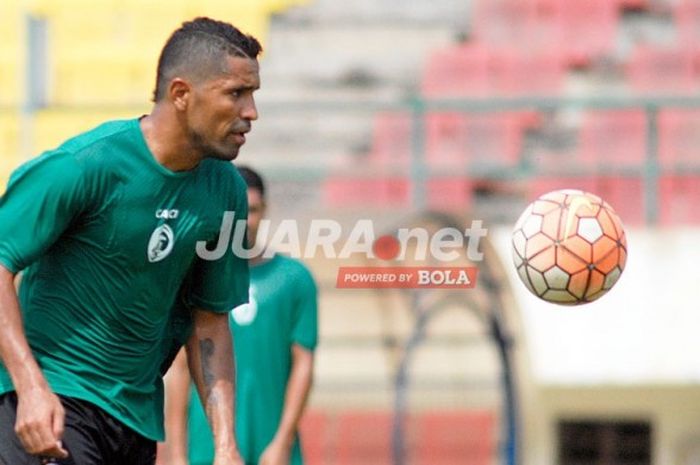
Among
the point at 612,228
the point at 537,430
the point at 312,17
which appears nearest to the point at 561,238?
the point at 612,228

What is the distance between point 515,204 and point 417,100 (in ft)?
5.99

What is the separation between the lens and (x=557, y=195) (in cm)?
702

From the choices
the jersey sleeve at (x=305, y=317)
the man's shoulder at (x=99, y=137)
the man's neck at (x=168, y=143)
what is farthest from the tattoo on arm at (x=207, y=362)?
the jersey sleeve at (x=305, y=317)

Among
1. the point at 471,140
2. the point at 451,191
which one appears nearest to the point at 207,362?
the point at 471,140

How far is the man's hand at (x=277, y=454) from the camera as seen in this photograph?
7727mm

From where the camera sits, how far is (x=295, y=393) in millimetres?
7883

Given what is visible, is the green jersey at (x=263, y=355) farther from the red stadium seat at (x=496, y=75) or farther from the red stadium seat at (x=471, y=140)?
the red stadium seat at (x=496, y=75)

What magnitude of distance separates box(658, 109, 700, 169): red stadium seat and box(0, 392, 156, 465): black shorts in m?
8.21

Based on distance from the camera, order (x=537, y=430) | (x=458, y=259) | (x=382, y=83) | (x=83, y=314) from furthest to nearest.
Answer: (x=382, y=83)
(x=537, y=430)
(x=458, y=259)
(x=83, y=314)

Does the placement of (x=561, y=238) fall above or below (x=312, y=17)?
below

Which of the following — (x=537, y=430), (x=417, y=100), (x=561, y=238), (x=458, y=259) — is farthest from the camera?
(x=537, y=430)

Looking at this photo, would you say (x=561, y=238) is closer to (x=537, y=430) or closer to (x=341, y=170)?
(x=341, y=170)

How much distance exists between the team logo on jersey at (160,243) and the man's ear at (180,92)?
0.39 m

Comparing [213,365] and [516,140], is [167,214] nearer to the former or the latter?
[213,365]
